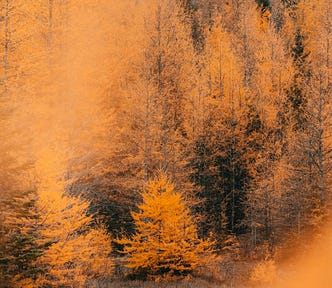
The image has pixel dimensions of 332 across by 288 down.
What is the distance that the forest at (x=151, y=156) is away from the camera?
12.1 m

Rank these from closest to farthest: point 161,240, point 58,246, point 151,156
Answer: point 58,246, point 161,240, point 151,156

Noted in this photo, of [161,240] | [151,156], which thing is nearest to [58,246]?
[161,240]

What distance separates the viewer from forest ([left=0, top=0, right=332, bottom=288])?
12.1 m

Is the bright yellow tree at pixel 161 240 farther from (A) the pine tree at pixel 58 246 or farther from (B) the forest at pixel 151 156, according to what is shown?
(A) the pine tree at pixel 58 246

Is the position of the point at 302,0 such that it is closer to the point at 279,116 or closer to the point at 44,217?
the point at 279,116

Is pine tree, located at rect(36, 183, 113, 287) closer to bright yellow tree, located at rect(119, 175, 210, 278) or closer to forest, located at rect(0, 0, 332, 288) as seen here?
forest, located at rect(0, 0, 332, 288)

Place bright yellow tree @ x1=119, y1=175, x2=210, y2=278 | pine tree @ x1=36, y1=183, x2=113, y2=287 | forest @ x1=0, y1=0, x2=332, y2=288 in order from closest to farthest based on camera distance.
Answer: pine tree @ x1=36, y1=183, x2=113, y2=287 → forest @ x1=0, y1=0, x2=332, y2=288 → bright yellow tree @ x1=119, y1=175, x2=210, y2=278

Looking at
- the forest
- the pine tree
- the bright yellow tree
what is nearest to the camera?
the pine tree

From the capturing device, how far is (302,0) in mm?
41562

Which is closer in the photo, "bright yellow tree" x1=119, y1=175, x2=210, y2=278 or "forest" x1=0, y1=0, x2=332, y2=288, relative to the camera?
"forest" x1=0, y1=0, x2=332, y2=288

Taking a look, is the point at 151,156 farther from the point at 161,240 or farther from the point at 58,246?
the point at 58,246

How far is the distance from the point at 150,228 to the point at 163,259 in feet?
4.12

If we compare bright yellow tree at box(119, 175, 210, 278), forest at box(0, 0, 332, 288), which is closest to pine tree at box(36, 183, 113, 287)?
forest at box(0, 0, 332, 288)

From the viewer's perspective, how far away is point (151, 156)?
2039cm
